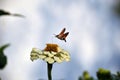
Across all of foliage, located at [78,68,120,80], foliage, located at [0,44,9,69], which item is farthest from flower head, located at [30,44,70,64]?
foliage, located at [0,44,9,69]

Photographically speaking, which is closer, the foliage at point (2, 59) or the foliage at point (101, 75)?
the foliage at point (2, 59)

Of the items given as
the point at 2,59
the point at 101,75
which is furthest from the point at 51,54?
the point at 2,59

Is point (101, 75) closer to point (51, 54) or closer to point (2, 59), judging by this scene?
point (51, 54)

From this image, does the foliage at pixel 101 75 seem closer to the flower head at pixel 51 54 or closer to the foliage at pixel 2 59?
the flower head at pixel 51 54

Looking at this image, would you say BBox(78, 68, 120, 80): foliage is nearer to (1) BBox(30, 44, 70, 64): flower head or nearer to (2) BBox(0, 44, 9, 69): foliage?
(1) BBox(30, 44, 70, 64): flower head

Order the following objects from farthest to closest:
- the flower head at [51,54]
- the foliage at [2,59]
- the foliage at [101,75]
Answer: the flower head at [51,54]
the foliage at [101,75]
the foliage at [2,59]

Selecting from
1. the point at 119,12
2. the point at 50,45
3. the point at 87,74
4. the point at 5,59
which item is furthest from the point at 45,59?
the point at 119,12

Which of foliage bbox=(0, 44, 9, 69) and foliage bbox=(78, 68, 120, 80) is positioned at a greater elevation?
foliage bbox=(78, 68, 120, 80)

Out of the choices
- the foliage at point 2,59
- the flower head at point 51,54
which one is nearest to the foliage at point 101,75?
the flower head at point 51,54

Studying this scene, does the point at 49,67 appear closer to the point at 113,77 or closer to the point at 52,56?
the point at 52,56
